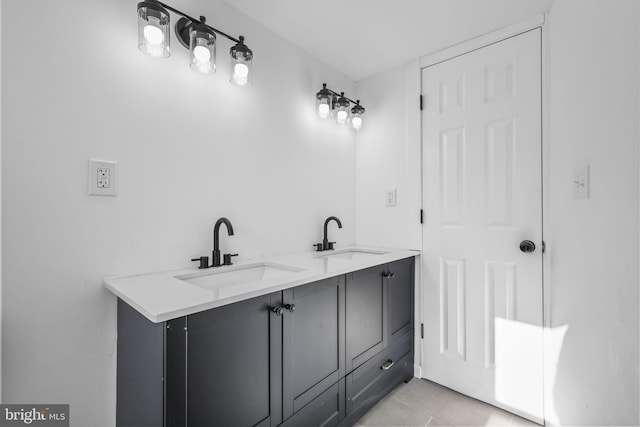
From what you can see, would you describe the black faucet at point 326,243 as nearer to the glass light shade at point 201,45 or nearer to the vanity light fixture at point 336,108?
the vanity light fixture at point 336,108

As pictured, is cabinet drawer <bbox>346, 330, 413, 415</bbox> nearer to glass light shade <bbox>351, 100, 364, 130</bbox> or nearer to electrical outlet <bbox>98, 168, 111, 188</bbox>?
electrical outlet <bbox>98, 168, 111, 188</bbox>

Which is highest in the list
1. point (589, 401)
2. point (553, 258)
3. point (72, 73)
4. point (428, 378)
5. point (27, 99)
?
point (72, 73)

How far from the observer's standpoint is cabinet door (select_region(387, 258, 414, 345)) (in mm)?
1839

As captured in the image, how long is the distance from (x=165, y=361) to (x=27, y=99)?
3.18 feet

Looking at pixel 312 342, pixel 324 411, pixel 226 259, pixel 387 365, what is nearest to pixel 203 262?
pixel 226 259

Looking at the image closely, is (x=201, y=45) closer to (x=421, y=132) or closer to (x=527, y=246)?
(x=421, y=132)

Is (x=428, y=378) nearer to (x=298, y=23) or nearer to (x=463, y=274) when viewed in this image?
(x=463, y=274)

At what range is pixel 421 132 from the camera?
6.82 feet

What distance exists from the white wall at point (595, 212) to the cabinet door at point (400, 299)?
2.52 ft

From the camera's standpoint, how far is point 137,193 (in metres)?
A: 1.25

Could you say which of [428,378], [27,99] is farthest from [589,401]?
[27,99]

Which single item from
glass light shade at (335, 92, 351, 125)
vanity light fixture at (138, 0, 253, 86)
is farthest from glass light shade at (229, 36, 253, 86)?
glass light shade at (335, 92, 351, 125)

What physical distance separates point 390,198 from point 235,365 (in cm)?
158

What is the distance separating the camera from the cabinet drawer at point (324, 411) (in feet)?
4.11
